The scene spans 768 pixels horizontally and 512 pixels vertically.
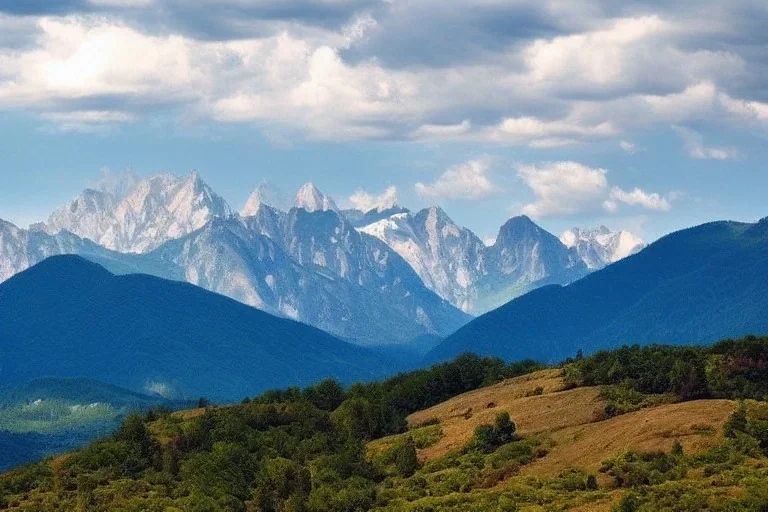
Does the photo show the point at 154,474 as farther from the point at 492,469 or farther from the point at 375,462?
the point at 492,469

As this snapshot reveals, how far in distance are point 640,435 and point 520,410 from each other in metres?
40.2

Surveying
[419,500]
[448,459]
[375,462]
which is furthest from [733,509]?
[375,462]

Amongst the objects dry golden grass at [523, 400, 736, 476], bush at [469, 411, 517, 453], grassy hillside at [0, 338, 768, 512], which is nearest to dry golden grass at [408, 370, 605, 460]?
grassy hillside at [0, 338, 768, 512]

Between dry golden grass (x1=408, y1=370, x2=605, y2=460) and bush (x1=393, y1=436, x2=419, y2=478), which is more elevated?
dry golden grass (x1=408, y1=370, x2=605, y2=460)

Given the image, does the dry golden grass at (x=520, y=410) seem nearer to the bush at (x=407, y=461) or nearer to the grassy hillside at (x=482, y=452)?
the grassy hillside at (x=482, y=452)

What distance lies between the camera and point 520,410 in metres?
170

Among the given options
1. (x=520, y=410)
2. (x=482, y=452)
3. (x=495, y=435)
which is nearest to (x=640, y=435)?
(x=482, y=452)

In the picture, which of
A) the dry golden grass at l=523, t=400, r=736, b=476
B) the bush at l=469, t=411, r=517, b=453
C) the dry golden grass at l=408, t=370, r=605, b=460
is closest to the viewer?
the dry golden grass at l=523, t=400, r=736, b=476

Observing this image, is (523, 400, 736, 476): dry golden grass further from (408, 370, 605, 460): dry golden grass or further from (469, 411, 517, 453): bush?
(408, 370, 605, 460): dry golden grass

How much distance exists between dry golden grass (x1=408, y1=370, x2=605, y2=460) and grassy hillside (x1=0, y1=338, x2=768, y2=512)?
40 cm

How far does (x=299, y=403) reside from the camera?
194250mm

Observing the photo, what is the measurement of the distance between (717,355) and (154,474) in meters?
74.0

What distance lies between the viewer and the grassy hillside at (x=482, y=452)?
114 meters

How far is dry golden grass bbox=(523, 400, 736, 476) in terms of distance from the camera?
125m
